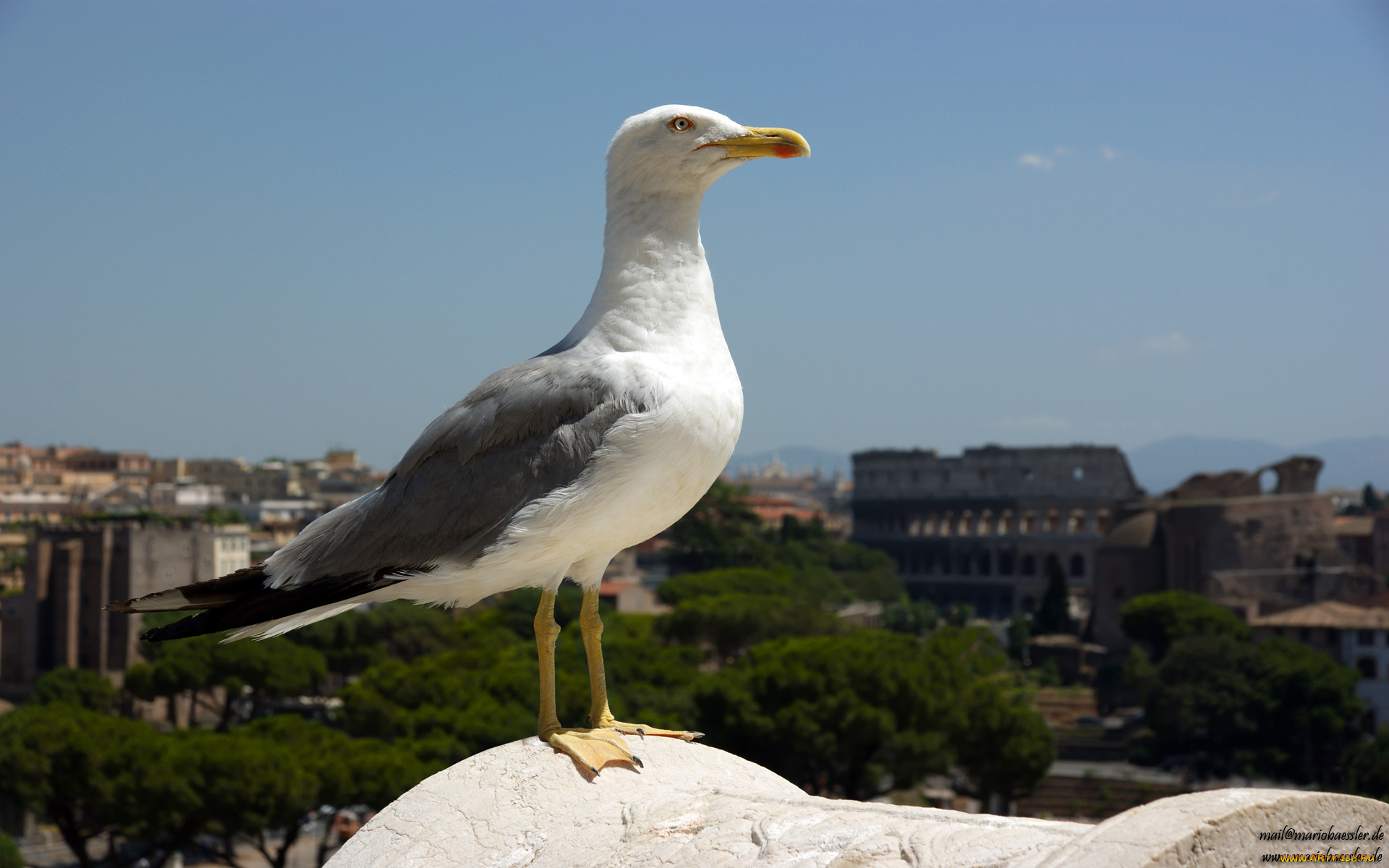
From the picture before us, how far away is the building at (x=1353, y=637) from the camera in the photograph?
30656mm

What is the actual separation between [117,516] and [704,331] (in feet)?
163

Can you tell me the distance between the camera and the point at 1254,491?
4834 cm

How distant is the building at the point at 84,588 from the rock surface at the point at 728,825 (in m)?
38.5

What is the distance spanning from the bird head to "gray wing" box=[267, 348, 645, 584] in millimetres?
553

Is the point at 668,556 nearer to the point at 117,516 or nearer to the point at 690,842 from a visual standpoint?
the point at 117,516

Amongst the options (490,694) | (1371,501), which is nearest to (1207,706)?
(490,694)

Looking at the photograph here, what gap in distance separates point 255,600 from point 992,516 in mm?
68161

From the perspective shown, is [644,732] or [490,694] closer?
[644,732]

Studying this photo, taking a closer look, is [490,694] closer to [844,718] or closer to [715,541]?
[844,718]

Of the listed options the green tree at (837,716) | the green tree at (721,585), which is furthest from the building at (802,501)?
the green tree at (837,716)

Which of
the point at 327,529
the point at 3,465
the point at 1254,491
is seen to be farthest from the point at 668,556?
the point at 327,529

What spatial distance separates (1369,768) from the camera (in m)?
23.8

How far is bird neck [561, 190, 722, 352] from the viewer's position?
3.36 m

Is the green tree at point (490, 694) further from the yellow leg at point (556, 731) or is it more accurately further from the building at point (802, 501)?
the building at point (802, 501)
